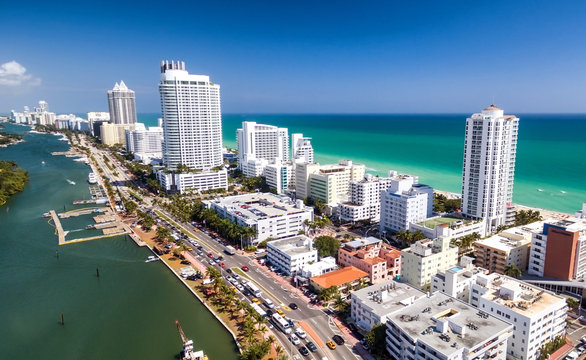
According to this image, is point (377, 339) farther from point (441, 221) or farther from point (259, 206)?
point (259, 206)

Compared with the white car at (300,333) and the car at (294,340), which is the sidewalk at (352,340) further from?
the car at (294,340)

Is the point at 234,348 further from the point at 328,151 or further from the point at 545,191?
the point at 328,151

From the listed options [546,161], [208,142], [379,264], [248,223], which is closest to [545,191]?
[546,161]

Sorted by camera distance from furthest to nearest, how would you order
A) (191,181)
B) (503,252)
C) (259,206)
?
(191,181)
(259,206)
(503,252)

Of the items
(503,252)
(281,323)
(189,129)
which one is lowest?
(281,323)

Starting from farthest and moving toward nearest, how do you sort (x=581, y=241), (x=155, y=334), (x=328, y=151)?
(x=328, y=151) → (x=581, y=241) → (x=155, y=334)

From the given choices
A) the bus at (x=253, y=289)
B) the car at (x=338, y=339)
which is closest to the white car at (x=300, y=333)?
the car at (x=338, y=339)

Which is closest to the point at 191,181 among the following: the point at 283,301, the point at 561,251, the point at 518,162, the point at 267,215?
the point at 267,215
